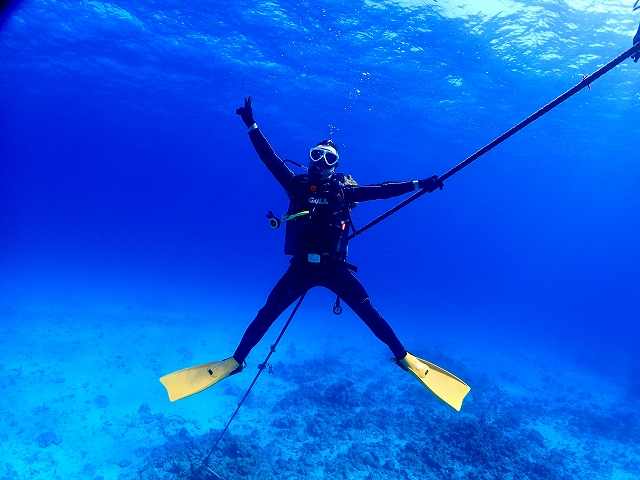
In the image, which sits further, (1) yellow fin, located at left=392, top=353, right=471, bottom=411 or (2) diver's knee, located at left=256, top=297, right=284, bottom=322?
(2) diver's knee, located at left=256, top=297, right=284, bottom=322

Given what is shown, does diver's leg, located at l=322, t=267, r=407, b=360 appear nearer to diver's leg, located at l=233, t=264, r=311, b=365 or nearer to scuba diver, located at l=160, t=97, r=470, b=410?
scuba diver, located at l=160, t=97, r=470, b=410

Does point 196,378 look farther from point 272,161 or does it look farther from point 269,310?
point 272,161

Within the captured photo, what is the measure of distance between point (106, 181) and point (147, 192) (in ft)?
58.9

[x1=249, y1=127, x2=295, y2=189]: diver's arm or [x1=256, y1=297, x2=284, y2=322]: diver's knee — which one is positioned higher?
[x1=249, y1=127, x2=295, y2=189]: diver's arm

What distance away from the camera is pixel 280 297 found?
5426mm

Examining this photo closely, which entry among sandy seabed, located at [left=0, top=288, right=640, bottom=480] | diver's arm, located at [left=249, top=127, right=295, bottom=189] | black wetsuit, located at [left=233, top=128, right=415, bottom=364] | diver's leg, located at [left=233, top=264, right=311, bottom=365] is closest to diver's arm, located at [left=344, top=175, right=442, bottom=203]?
black wetsuit, located at [left=233, top=128, right=415, bottom=364]

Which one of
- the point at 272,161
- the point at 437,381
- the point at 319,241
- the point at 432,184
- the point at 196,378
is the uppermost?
the point at 432,184

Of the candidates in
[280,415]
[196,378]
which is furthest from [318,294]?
[196,378]

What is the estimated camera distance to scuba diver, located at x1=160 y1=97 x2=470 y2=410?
5223 millimetres

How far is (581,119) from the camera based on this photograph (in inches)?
1088

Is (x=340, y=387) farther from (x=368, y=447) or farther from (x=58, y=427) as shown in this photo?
(x=58, y=427)

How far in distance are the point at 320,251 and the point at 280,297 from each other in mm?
945

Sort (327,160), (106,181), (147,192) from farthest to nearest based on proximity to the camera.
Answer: (147,192) < (106,181) < (327,160)

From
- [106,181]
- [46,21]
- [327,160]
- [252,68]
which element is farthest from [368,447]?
[106,181]
